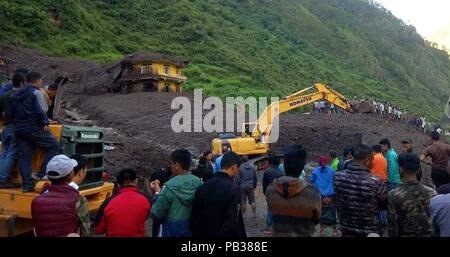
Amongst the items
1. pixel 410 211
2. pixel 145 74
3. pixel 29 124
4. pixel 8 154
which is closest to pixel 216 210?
pixel 410 211

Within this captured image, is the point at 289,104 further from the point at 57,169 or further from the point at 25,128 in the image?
the point at 57,169

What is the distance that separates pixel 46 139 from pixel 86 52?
4451cm

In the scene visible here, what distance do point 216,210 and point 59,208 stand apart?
1375 millimetres

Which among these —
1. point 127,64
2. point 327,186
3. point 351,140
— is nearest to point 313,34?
point 127,64

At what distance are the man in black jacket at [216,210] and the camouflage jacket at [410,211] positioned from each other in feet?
4.63

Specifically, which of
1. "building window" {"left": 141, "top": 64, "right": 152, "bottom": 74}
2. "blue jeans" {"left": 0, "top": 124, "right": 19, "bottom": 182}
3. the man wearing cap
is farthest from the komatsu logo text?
the man wearing cap

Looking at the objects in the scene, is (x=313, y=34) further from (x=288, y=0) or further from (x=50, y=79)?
(x=50, y=79)

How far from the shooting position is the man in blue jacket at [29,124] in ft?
17.9

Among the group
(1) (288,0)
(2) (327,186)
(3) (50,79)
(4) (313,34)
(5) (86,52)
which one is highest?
(1) (288,0)

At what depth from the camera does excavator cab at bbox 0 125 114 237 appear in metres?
5.55

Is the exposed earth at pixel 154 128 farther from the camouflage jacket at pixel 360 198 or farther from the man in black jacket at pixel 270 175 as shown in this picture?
the camouflage jacket at pixel 360 198

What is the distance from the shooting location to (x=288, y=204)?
4074 mm

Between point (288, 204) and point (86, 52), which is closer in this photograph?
point (288, 204)

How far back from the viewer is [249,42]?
64875mm
